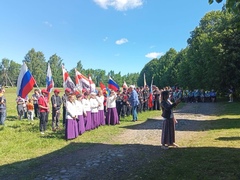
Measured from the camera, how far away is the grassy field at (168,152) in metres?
6.92

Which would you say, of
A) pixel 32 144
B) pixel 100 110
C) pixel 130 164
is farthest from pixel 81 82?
pixel 130 164

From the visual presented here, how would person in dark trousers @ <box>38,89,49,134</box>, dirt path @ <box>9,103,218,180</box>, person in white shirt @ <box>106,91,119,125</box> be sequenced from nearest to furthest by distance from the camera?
dirt path @ <box>9,103,218,180</box>, person in dark trousers @ <box>38,89,49,134</box>, person in white shirt @ <box>106,91,119,125</box>

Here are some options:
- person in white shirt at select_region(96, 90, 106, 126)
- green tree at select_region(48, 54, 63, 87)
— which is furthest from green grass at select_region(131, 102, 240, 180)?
green tree at select_region(48, 54, 63, 87)

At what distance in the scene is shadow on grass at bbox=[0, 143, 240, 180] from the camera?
693cm

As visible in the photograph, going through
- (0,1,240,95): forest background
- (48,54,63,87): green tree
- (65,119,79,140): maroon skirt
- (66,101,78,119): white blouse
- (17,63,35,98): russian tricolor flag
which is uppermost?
(48,54,63,87): green tree

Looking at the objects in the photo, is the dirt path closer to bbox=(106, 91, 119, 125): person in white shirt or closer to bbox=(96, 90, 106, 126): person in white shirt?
bbox=(96, 90, 106, 126): person in white shirt

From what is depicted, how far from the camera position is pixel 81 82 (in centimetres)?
1605

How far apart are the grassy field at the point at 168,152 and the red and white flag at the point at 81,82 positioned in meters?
3.04

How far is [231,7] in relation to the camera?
673cm

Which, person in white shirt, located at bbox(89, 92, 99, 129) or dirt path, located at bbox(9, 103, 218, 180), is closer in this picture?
dirt path, located at bbox(9, 103, 218, 180)

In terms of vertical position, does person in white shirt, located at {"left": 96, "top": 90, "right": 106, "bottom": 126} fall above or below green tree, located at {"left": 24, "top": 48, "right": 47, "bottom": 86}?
below

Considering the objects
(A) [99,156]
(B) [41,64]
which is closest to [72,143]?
(A) [99,156]

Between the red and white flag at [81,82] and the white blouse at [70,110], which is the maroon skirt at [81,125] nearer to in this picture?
the white blouse at [70,110]

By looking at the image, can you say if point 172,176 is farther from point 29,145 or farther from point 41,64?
point 41,64
